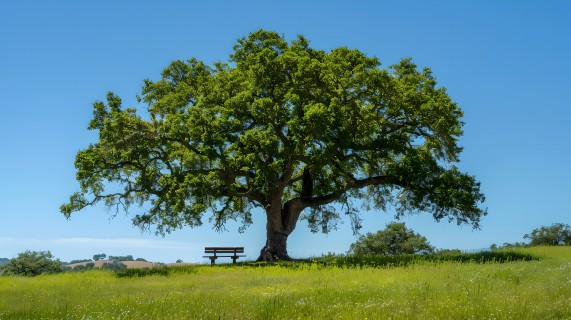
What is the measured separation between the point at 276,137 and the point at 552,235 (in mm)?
33078

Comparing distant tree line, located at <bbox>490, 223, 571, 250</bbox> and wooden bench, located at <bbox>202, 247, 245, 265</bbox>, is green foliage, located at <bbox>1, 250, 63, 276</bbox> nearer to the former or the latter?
wooden bench, located at <bbox>202, 247, 245, 265</bbox>

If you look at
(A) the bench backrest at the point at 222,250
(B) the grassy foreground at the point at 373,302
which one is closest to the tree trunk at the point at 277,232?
(A) the bench backrest at the point at 222,250

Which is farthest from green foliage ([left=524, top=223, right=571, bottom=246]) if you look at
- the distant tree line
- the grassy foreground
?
the grassy foreground

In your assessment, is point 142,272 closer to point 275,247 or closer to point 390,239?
point 275,247

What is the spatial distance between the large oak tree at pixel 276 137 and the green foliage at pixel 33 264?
16.2m

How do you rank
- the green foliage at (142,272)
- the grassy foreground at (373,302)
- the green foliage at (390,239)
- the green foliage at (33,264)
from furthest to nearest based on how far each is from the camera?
the green foliage at (390,239) → the green foliage at (33,264) → the green foliage at (142,272) → the grassy foreground at (373,302)

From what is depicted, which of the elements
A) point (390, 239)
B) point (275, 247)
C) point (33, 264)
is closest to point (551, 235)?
point (390, 239)

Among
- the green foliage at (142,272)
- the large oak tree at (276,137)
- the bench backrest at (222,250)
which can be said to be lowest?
the green foliage at (142,272)

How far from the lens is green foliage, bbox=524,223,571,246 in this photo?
163ft

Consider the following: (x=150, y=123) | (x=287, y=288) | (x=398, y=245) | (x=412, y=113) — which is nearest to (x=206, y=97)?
(x=150, y=123)

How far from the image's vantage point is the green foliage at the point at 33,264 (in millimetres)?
48031

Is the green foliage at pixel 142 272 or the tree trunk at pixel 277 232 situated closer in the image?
the green foliage at pixel 142 272

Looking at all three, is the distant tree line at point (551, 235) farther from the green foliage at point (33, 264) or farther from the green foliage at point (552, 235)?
the green foliage at point (33, 264)

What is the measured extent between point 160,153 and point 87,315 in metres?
23.5
